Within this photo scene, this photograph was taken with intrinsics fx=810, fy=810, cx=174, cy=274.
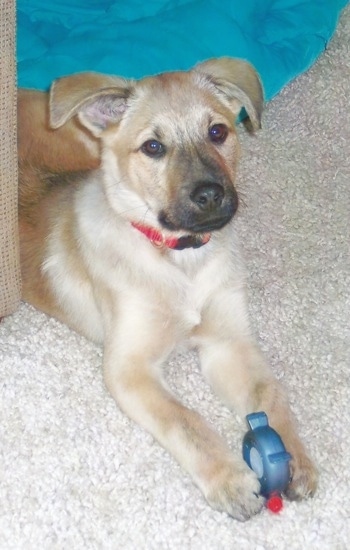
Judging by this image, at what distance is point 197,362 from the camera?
274 centimetres

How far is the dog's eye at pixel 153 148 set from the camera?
2480mm

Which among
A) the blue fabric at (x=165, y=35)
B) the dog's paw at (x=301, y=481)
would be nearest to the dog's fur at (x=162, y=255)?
the dog's paw at (x=301, y=481)

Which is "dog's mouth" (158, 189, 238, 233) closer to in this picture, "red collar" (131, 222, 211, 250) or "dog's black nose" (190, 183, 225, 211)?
"dog's black nose" (190, 183, 225, 211)

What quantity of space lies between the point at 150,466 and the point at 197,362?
1.57ft

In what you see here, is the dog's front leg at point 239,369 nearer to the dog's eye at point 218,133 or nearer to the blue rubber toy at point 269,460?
the blue rubber toy at point 269,460

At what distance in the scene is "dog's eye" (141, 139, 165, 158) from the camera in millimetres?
2480

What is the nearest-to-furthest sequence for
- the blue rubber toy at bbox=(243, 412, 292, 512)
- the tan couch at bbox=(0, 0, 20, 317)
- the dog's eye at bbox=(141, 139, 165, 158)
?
the blue rubber toy at bbox=(243, 412, 292, 512), the tan couch at bbox=(0, 0, 20, 317), the dog's eye at bbox=(141, 139, 165, 158)

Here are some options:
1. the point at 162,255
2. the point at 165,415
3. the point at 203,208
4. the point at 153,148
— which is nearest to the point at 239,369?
the point at 165,415

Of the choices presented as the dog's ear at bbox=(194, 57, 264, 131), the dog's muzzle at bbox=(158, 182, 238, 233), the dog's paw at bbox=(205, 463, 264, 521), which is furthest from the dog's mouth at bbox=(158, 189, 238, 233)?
the dog's paw at bbox=(205, 463, 264, 521)

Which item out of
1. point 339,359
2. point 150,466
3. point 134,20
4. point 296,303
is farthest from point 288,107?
point 150,466

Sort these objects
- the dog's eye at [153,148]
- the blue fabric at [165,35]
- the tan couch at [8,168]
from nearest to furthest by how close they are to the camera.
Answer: the tan couch at [8,168], the dog's eye at [153,148], the blue fabric at [165,35]

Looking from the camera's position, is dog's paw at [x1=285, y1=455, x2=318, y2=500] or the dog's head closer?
dog's paw at [x1=285, y1=455, x2=318, y2=500]

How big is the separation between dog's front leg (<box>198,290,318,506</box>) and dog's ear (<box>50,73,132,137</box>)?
26.7 inches

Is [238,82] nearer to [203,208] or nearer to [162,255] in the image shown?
[203,208]
